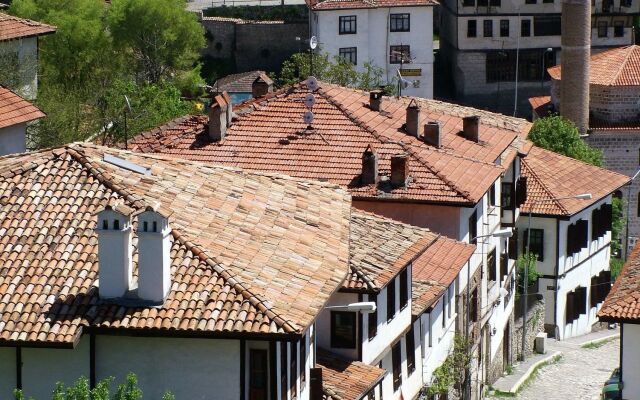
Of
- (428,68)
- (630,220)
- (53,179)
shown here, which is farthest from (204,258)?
(428,68)

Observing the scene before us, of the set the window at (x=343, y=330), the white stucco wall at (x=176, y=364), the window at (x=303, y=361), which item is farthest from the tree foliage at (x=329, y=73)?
the white stucco wall at (x=176, y=364)

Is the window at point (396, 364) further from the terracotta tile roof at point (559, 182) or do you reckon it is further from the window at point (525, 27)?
the window at point (525, 27)

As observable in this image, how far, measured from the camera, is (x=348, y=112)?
51031mm

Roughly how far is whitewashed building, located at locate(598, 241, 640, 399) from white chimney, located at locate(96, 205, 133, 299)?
1280cm

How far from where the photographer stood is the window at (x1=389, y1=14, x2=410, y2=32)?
3866 inches

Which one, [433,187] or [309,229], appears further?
[433,187]

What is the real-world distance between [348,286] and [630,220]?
54.3 metres

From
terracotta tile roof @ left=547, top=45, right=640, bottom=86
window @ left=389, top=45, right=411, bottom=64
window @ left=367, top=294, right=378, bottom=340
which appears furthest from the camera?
window @ left=389, top=45, right=411, bottom=64

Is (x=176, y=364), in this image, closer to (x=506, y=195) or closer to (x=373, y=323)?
(x=373, y=323)

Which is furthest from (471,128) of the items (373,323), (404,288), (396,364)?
(373,323)

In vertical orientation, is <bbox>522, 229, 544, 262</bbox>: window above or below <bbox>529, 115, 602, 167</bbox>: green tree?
below

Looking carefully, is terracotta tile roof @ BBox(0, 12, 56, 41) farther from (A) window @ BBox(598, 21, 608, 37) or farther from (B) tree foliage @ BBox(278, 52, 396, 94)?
(A) window @ BBox(598, 21, 608, 37)

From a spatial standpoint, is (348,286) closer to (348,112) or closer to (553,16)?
(348,112)

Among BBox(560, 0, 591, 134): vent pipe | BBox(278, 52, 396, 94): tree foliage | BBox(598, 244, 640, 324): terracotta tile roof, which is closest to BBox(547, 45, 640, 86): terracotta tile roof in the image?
BBox(560, 0, 591, 134): vent pipe
